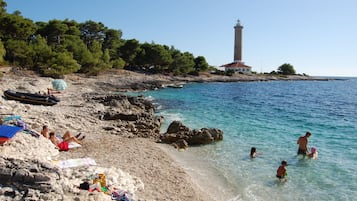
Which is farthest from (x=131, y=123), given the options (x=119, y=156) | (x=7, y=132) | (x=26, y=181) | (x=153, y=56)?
(x=153, y=56)

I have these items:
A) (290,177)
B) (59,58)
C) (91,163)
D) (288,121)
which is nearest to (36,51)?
(59,58)

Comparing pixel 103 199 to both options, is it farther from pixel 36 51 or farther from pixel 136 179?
pixel 36 51

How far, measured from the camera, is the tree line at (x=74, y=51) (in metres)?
45.3

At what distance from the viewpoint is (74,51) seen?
183 feet

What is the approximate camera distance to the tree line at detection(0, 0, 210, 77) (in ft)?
149

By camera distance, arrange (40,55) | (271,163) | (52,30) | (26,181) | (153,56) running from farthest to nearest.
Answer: (153,56)
(52,30)
(40,55)
(271,163)
(26,181)

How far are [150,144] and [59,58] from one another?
34.8 m

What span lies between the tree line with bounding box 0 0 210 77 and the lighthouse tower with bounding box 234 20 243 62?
111 feet

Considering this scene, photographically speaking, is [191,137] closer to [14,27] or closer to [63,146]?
[63,146]

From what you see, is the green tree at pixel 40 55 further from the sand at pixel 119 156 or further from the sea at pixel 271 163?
the sand at pixel 119 156

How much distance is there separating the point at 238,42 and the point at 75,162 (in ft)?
387

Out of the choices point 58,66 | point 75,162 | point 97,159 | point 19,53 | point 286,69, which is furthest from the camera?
point 286,69

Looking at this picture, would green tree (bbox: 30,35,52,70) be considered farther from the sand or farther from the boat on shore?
the sand

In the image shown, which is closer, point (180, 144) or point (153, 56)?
point (180, 144)
